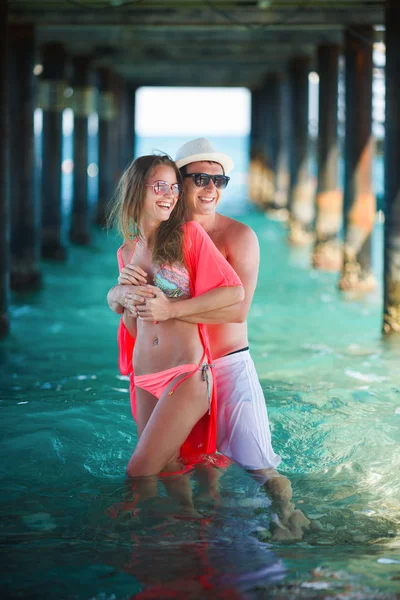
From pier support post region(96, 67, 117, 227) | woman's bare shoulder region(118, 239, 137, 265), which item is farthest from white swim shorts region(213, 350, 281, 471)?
pier support post region(96, 67, 117, 227)

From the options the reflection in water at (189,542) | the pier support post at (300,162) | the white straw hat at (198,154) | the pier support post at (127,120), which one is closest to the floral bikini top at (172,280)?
the white straw hat at (198,154)

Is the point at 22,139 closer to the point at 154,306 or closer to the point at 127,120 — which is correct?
the point at 154,306

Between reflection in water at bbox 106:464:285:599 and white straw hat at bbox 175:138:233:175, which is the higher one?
white straw hat at bbox 175:138:233:175

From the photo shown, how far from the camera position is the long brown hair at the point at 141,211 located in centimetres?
413

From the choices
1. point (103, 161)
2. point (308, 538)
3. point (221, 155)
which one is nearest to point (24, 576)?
point (308, 538)

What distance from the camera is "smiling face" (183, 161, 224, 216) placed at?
4.35 m

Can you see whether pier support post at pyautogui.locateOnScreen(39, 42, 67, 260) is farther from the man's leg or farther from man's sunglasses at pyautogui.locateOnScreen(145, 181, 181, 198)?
the man's leg

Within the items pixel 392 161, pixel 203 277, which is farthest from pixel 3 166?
pixel 203 277

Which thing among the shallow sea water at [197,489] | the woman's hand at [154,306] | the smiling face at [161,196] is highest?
the smiling face at [161,196]

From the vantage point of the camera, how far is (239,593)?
11.1 ft

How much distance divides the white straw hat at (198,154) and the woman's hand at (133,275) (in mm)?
582

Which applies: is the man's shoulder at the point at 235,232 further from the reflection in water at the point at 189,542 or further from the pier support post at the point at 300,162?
the pier support post at the point at 300,162

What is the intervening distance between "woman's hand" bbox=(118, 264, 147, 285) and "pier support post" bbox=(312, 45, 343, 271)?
39.9 ft

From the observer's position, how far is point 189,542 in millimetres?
3980
